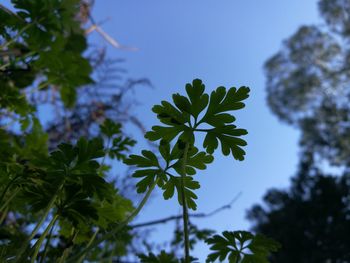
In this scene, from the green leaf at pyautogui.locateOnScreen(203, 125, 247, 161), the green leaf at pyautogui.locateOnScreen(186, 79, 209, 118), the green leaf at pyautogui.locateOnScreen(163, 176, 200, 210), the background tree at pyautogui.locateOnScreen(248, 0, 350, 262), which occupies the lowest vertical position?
the green leaf at pyautogui.locateOnScreen(163, 176, 200, 210)

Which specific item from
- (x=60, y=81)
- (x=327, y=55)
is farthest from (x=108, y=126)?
(x=327, y=55)

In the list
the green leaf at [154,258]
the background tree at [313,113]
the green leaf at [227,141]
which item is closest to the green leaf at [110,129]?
the green leaf at [154,258]

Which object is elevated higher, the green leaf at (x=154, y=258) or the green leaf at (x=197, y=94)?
the green leaf at (x=197, y=94)

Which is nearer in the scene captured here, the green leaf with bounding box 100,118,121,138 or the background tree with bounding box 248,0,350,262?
the green leaf with bounding box 100,118,121,138

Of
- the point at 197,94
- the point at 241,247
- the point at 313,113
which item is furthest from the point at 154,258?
the point at 313,113

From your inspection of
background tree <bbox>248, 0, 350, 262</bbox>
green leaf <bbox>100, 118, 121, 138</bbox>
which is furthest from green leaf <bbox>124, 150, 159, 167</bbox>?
background tree <bbox>248, 0, 350, 262</bbox>

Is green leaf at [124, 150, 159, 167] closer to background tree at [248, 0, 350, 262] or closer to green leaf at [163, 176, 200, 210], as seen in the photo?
green leaf at [163, 176, 200, 210]

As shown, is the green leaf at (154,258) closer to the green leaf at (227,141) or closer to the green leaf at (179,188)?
the green leaf at (179,188)
